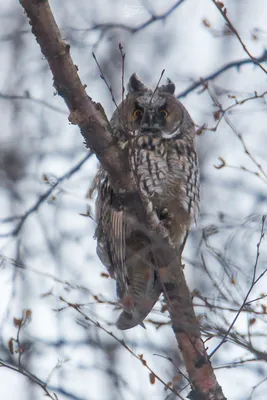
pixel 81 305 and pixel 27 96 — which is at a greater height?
pixel 27 96

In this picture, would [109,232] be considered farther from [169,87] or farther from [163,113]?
[169,87]

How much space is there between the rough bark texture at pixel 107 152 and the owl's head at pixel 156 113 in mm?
1178

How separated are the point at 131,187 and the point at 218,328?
0.66m

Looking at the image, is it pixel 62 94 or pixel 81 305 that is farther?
pixel 81 305

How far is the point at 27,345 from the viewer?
2.94 metres

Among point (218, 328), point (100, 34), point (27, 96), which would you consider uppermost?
point (100, 34)

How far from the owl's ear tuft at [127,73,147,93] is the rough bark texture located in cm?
172

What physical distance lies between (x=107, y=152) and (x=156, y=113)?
150 cm

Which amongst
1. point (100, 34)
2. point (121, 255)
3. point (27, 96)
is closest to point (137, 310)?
point (121, 255)

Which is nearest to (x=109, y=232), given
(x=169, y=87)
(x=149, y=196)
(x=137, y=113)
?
(x=149, y=196)

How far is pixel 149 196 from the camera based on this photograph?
341cm

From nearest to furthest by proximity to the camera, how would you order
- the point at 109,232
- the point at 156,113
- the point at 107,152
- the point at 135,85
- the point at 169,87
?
the point at 107,152 < the point at 109,232 < the point at 156,113 < the point at 135,85 < the point at 169,87

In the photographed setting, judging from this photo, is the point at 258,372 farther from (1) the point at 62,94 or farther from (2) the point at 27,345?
(1) the point at 62,94

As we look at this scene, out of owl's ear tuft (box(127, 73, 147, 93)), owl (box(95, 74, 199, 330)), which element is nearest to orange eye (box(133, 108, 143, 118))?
owl (box(95, 74, 199, 330))
